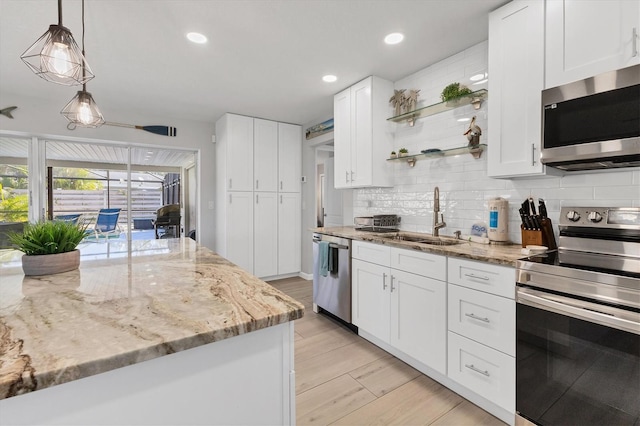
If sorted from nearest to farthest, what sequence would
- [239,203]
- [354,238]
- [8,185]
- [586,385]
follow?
[586,385] → [354,238] → [8,185] → [239,203]

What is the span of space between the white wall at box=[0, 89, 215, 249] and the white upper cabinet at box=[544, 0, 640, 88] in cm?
430

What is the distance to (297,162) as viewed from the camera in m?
4.86

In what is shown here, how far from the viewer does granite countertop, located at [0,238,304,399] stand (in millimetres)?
611

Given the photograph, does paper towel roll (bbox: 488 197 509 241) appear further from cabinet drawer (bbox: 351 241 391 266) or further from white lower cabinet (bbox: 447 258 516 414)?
cabinet drawer (bbox: 351 241 391 266)

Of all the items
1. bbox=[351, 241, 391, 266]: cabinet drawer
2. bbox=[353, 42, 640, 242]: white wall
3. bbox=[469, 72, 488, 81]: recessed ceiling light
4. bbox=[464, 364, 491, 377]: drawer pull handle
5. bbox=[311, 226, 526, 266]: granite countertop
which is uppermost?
bbox=[469, 72, 488, 81]: recessed ceiling light

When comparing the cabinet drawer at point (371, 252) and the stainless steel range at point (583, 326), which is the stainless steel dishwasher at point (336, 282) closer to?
the cabinet drawer at point (371, 252)

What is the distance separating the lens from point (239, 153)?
4320 millimetres

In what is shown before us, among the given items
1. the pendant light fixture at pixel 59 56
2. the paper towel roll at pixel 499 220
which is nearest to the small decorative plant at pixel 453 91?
the paper towel roll at pixel 499 220

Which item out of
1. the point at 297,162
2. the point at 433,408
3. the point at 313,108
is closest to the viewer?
the point at 433,408

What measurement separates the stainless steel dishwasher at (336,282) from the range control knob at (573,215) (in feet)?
5.28

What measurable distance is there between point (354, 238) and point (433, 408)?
4.48ft

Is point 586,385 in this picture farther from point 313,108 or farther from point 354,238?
point 313,108

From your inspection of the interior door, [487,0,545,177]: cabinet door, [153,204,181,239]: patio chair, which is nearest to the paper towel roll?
[487,0,545,177]: cabinet door

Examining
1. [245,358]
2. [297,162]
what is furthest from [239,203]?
[245,358]
